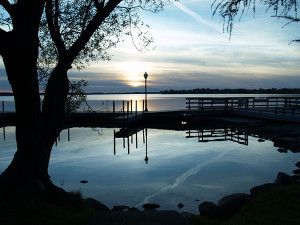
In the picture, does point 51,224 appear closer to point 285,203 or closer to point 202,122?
point 285,203

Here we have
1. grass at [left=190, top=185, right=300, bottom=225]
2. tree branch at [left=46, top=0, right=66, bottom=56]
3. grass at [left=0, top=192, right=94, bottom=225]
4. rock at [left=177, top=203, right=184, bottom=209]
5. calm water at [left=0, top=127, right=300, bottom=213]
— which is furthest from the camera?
calm water at [left=0, top=127, right=300, bottom=213]

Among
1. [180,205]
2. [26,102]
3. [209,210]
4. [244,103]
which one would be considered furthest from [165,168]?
[244,103]

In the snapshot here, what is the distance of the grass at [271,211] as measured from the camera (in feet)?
18.2

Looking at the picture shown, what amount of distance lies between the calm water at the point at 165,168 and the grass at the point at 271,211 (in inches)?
99.1

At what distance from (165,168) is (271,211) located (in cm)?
840

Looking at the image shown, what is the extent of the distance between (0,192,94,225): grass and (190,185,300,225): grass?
253 centimetres

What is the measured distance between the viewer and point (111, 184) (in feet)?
38.7

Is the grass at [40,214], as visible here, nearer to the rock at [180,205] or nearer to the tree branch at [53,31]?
the rock at [180,205]

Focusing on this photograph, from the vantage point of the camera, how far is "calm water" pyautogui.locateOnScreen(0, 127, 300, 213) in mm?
10312

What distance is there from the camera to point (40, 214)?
541 centimetres

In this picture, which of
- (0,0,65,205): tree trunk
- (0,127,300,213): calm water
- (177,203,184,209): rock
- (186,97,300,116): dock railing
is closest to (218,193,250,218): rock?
(0,127,300,213): calm water

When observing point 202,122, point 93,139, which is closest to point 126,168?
point 93,139

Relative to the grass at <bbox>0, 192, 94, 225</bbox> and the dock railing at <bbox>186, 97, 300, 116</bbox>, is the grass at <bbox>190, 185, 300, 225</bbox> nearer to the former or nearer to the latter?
the grass at <bbox>0, 192, 94, 225</bbox>

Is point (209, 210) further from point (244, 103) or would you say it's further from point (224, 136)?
point (244, 103)
